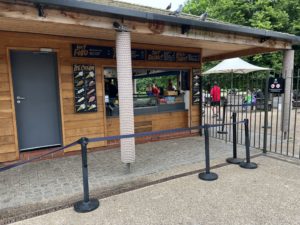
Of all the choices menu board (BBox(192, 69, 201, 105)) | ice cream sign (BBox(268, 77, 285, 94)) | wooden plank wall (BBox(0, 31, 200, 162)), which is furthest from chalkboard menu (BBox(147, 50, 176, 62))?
ice cream sign (BBox(268, 77, 285, 94))

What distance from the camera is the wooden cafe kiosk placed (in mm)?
3715

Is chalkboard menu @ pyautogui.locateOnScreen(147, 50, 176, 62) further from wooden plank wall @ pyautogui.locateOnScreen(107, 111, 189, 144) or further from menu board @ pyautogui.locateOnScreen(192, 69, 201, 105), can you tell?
wooden plank wall @ pyautogui.locateOnScreen(107, 111, 189, 144)

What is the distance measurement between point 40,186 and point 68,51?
2832mm

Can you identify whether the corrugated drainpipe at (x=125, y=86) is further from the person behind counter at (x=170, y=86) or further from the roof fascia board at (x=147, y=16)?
the person behind counter at (x=170, y=86)

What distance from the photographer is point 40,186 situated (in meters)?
3.62

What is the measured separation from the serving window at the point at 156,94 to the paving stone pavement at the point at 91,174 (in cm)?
112

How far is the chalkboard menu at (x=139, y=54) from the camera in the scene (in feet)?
16.8

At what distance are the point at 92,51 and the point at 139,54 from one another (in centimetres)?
122

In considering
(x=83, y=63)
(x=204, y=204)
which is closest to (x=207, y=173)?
(x=204, y=204)

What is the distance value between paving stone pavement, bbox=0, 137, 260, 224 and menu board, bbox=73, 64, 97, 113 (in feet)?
3.56

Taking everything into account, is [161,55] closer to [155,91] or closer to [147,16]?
[155,91]

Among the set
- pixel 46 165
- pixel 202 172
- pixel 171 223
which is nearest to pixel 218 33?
pixel 202 172

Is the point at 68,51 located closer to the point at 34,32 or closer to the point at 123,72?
the point at 34,32

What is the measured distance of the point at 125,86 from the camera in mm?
3891
